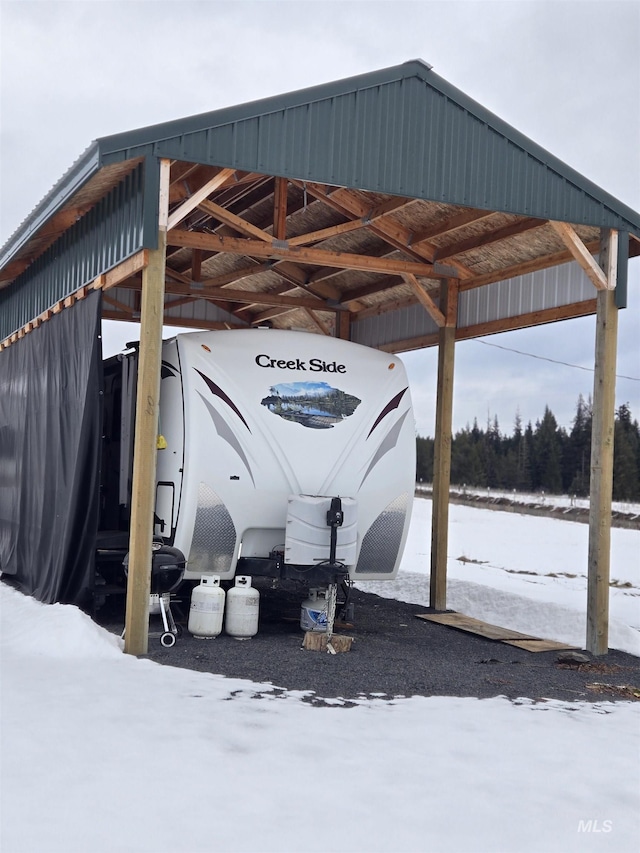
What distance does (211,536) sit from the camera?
29.7 feet

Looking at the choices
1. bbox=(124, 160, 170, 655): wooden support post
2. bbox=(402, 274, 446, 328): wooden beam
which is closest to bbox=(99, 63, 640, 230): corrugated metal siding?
bbox=(124, 160, 170, 655): wooden support post

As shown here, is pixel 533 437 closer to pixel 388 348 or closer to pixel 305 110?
pixel 388 348

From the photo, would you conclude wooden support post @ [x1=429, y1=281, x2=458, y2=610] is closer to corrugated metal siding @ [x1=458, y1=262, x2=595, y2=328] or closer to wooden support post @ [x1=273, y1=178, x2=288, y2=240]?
corrugated metal siding @ [x1=458, y1=262, x2=595, y2=328]

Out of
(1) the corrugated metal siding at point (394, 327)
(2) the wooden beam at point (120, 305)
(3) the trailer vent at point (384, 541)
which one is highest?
(2) the wooden beam at point (120, 305)

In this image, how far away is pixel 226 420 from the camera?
9148 mm

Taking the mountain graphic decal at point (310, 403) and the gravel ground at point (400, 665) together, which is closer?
the gravel ground at point (400, 665)

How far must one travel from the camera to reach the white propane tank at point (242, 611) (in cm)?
884

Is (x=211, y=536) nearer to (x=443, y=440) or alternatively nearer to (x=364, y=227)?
(x=443, y=440)

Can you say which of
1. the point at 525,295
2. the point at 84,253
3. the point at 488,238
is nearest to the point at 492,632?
the point at 525,295

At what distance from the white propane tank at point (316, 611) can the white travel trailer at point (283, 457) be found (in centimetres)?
35

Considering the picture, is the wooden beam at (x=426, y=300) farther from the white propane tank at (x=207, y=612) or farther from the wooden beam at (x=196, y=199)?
the white propane tank at (x=207, y=612)

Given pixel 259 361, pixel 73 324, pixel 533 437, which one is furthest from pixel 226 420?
pixel 533 437

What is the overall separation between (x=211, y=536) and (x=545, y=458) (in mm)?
70375

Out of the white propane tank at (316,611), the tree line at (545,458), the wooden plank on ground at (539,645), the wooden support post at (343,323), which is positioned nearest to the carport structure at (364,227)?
the wooden plank on ground at (539,645)
